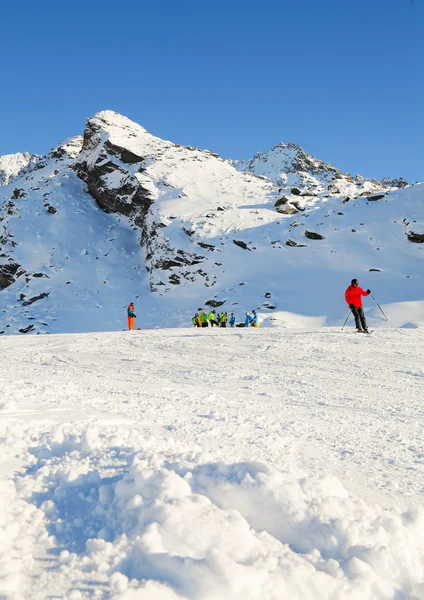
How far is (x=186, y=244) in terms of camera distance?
3622 cm

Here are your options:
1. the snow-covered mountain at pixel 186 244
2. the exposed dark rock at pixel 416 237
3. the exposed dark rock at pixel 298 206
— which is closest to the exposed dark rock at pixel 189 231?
the snow-covered mountain at pixel 186 244

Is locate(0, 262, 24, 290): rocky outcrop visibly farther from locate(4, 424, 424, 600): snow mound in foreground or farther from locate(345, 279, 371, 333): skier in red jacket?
locate(4, 424, 424, 600): snow mound in foreground

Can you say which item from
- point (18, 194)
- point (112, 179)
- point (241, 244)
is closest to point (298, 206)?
point (241, 244)

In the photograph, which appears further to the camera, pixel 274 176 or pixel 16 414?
pixel 274 176

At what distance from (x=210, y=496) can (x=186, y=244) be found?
113 ft

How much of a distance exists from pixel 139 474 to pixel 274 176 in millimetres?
122693

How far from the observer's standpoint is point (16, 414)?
4.34m

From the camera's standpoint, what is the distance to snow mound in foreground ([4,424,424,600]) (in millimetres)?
1891

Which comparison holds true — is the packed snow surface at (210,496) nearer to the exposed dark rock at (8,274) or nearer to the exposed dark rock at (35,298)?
the exposed dark rock at (35,298)

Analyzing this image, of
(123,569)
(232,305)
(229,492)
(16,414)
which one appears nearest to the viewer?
(123,569)

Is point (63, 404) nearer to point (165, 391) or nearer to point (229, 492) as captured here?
point (165, 391)

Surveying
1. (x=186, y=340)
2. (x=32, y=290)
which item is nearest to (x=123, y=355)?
(x=186, y=340)

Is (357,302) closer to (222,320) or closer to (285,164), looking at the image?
(222,320)

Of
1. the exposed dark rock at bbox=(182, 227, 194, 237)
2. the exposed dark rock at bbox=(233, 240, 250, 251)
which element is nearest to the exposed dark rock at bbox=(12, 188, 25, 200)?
the exposed dark rock at bbox=(182, 227, 194, 237)
